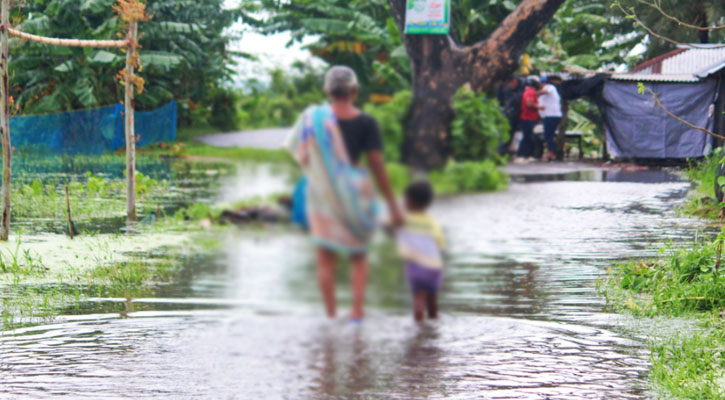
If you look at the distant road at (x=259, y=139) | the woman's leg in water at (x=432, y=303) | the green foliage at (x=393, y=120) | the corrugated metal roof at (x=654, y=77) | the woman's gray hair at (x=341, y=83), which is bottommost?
the woman's leg in water at (x=432, y=303)

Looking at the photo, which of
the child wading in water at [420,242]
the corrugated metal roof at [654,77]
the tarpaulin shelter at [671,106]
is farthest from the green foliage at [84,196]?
the child wading in water at [420,242]

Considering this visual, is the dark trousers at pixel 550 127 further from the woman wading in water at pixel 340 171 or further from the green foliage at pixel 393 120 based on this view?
the woman wading in water at pixel 340 171

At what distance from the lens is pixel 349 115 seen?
1.93 ft

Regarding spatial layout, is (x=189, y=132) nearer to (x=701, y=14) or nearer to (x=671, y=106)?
(x=701, y=14)

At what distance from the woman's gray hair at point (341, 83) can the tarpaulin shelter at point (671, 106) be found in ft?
11.5

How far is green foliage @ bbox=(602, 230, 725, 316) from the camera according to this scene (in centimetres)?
488

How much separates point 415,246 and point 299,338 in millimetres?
191

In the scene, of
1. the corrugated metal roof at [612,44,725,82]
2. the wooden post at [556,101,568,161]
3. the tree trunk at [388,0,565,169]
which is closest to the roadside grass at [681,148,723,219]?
the corrugated metal roof at [612,44,725,82]

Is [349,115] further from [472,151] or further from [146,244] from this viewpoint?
[146,244]

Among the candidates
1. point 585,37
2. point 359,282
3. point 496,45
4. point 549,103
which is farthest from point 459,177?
point 585,37

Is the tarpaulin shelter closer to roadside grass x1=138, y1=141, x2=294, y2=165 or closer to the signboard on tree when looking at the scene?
roadside grass x1=138, y1=141, x2=294, y2=165

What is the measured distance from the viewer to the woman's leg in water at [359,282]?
619 mm

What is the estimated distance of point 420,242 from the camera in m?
0.61

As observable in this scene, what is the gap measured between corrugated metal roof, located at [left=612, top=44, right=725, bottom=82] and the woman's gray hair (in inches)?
135
